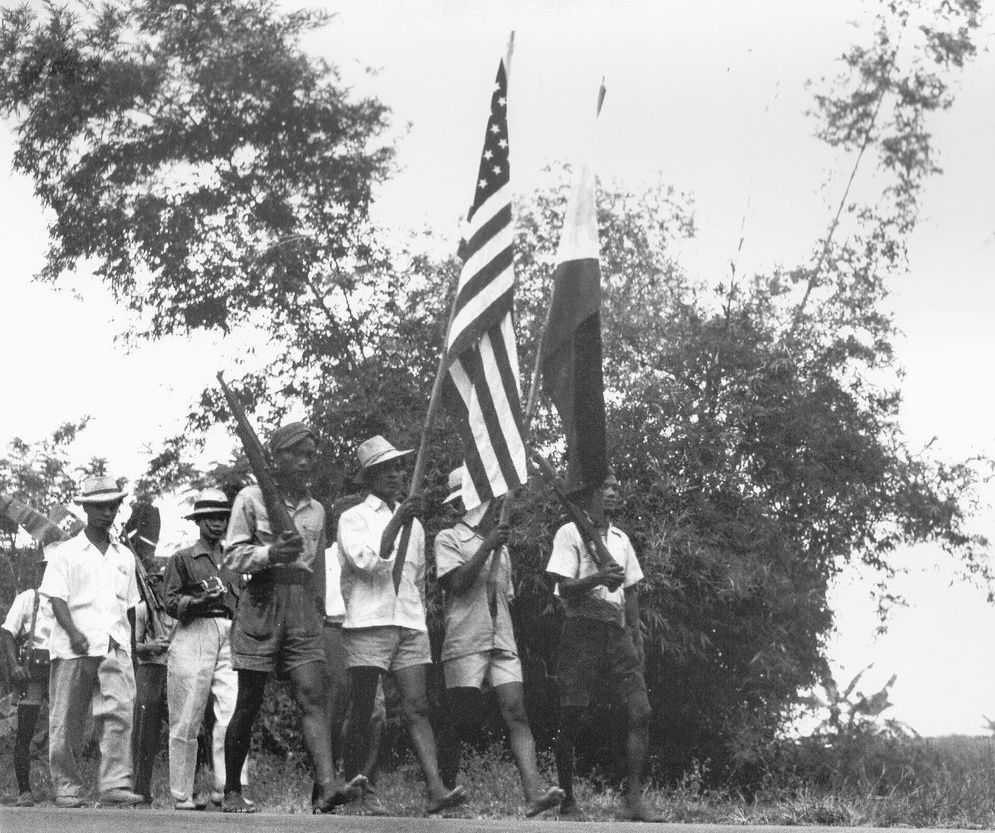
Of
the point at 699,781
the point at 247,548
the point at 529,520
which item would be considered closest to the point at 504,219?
the point at 247,548

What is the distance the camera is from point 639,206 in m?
15.2

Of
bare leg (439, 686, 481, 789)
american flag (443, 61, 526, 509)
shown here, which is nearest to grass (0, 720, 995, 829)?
bare leg (439, 686, 481, 789)

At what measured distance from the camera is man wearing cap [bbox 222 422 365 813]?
7.46 m

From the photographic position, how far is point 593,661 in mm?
8711

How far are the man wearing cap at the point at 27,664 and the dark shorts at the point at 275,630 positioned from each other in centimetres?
301

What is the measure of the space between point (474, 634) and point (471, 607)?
0.47 feet

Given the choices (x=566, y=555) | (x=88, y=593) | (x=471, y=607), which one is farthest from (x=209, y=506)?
(x=566, y=555)

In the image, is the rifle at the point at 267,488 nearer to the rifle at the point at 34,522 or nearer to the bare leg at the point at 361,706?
the bare leg at the point at 361,706

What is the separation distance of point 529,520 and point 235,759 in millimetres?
5694

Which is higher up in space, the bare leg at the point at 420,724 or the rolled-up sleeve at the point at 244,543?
the rolled-up sleeve at the point at 244,543

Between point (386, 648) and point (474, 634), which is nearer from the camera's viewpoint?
point (386, 648)

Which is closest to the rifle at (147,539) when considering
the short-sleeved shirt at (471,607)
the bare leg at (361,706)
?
the bare leg at (361,706)

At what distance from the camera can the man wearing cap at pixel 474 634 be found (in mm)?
8367

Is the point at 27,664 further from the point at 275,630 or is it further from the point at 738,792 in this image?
the point at 738,792
